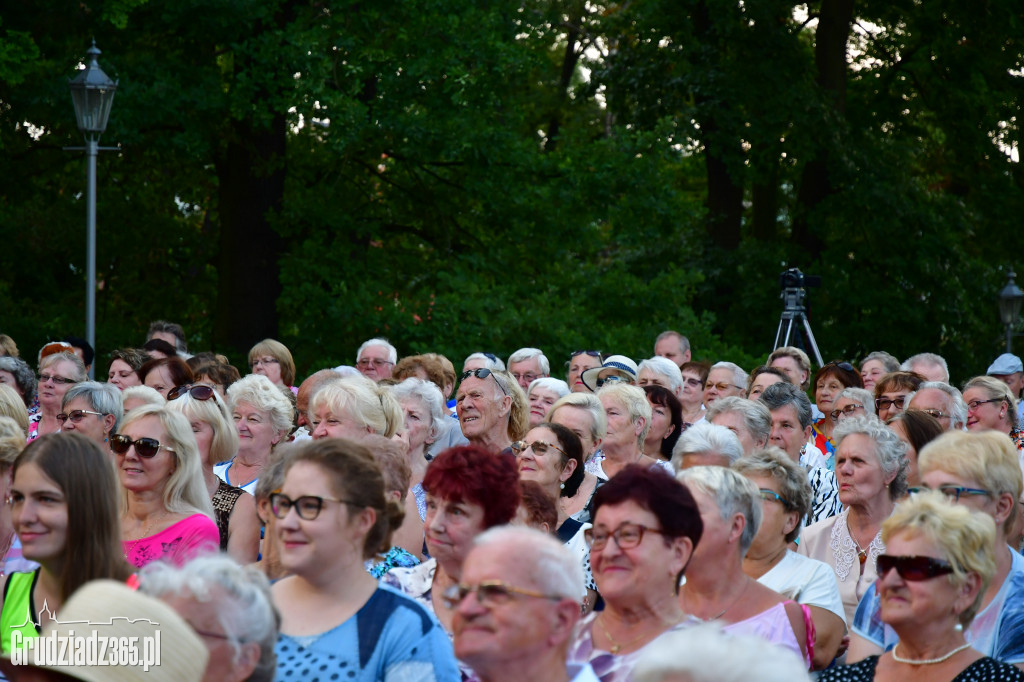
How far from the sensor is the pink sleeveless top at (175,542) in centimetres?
477

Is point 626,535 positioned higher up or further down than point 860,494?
higher up

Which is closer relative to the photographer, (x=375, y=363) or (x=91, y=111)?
(x=375, y=363)

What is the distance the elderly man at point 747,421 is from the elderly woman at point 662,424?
1041mm

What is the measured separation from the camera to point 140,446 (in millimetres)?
5074

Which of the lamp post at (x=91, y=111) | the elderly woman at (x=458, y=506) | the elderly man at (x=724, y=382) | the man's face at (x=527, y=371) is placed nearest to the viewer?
the elderly woman at (x=458, y=506)

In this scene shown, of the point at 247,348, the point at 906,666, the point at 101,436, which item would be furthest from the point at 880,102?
the point at 906,666

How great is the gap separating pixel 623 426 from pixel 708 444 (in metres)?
1.40

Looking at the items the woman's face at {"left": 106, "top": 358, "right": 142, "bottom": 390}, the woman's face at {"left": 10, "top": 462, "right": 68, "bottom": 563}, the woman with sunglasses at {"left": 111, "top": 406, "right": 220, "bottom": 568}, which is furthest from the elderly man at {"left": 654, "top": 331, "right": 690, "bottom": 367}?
the woman's face at {"left": 10, "top": 462, "right": 68, "bottom": 563}

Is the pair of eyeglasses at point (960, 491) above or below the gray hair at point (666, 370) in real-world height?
below

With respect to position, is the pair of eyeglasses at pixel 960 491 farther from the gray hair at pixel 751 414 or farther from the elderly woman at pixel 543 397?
the elderly woman at pixel 543 397

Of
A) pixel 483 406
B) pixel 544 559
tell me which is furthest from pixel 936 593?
pixel 483 406

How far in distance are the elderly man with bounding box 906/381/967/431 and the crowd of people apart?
84 cm

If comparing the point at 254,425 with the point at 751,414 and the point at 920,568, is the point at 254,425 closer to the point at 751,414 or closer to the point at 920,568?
the point at 751,414

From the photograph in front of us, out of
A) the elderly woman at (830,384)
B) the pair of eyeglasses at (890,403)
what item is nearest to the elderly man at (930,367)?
the elderly woman at (830,384)
